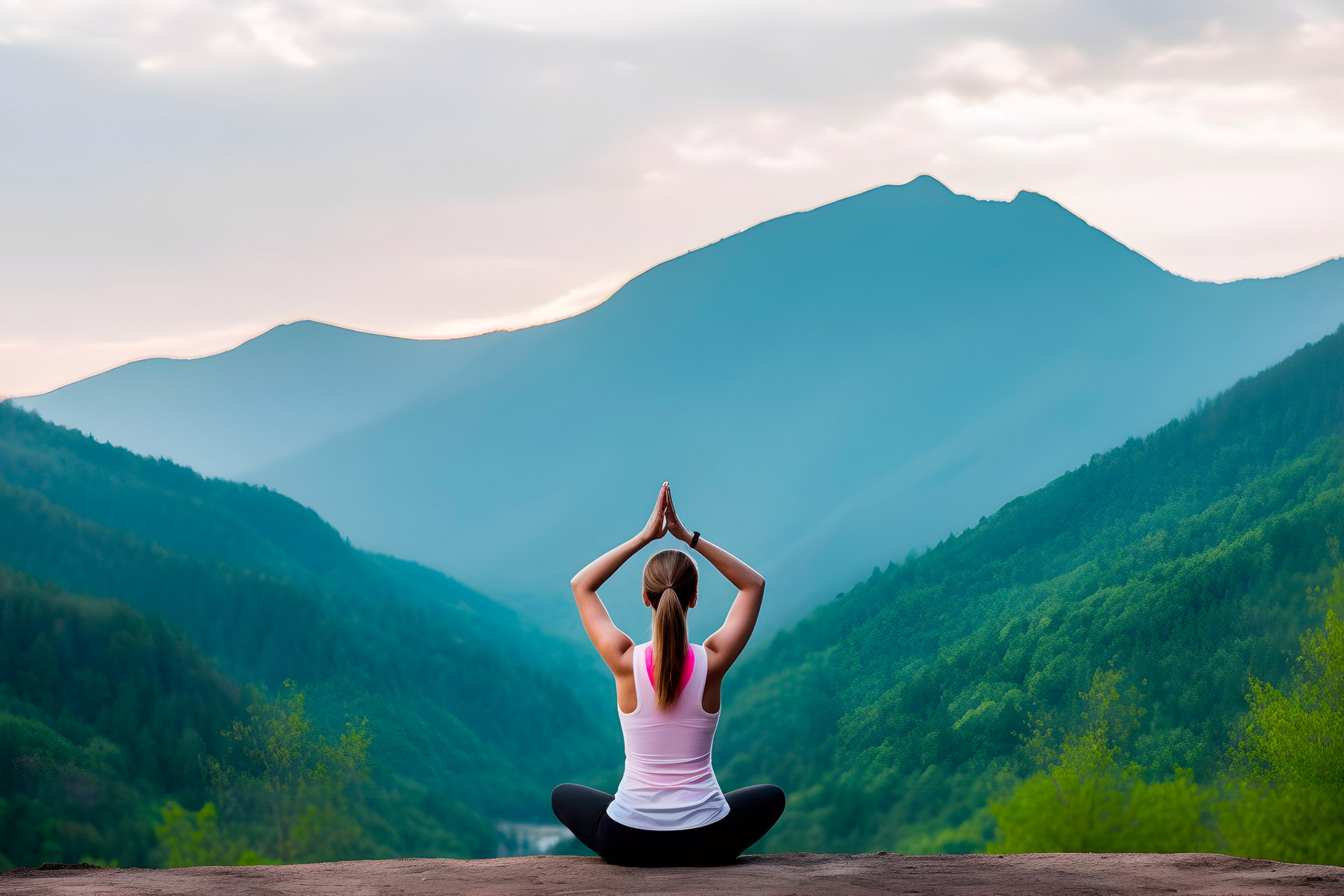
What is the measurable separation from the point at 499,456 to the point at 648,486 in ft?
33.0

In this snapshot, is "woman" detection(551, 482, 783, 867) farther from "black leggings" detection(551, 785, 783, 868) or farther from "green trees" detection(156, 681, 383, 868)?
"green trees" detection(156, 681, 383, 868)

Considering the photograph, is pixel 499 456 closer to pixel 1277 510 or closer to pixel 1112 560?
pixel 1112 560

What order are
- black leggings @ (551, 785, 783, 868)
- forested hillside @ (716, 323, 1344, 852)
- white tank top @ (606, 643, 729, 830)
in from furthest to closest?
forested hillside @ (716, 323, 1344, 852)
black leggings @ (551, 785, 783, 868)
white tank top @ (606, 643, 729, 830)

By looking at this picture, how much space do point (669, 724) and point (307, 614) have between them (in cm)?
2861

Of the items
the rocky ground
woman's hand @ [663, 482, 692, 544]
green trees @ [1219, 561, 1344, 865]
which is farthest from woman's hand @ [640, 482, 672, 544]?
green trees @ [1219, 561, 1344, 865]

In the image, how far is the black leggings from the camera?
3203mm

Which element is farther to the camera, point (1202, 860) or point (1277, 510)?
point (1277, 510)

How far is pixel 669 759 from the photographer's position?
3.12 meters

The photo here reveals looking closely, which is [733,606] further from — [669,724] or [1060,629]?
[1060,629]

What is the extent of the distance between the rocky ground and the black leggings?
48 millimetres

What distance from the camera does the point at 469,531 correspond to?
55.8 meters

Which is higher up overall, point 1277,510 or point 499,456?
point 499,456

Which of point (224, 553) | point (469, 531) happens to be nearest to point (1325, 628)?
point (224, 553)

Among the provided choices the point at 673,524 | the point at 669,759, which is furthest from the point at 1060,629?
the point at 669,759
